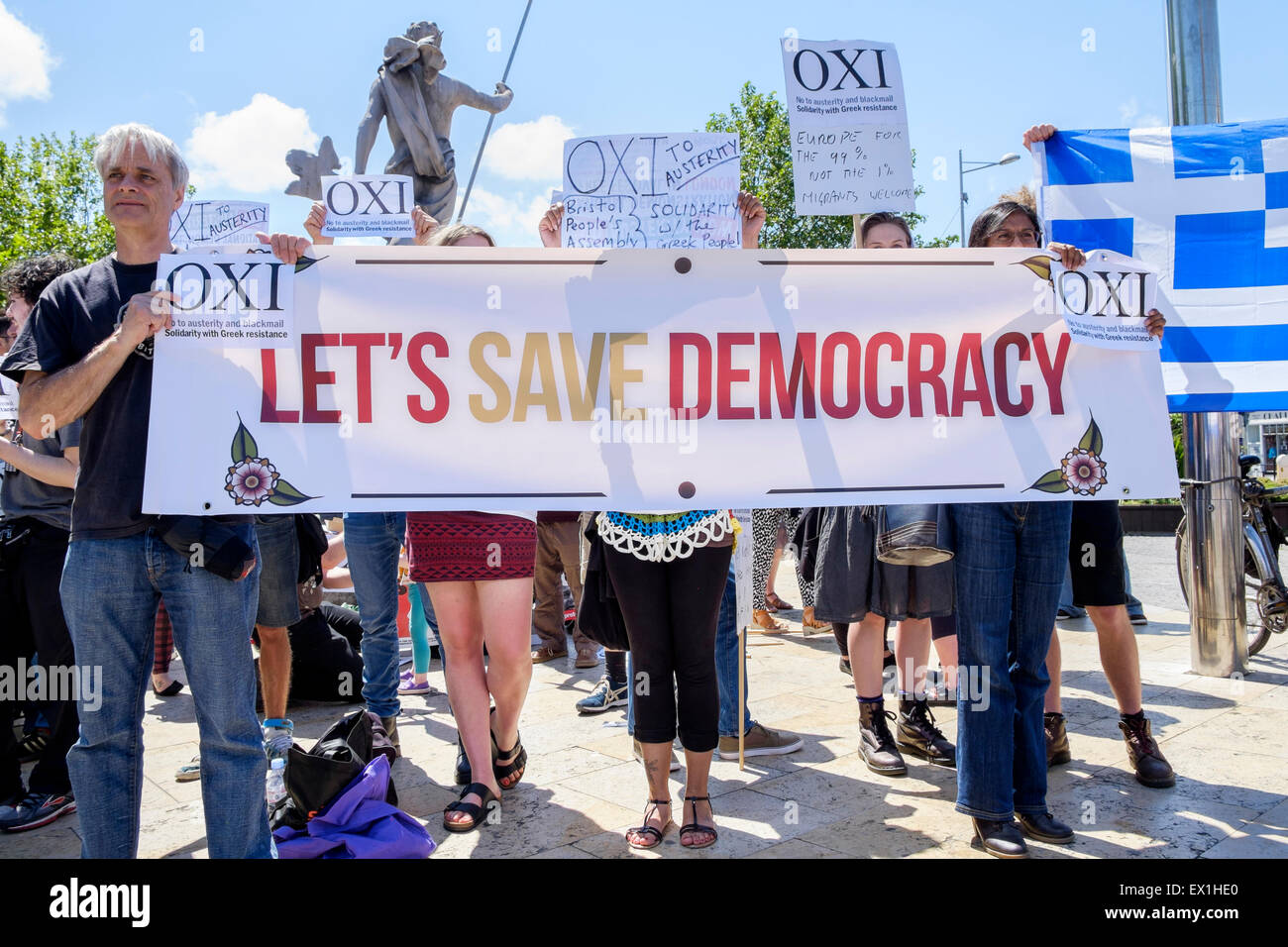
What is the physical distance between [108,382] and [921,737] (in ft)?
11.7

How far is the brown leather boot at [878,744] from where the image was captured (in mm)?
3973

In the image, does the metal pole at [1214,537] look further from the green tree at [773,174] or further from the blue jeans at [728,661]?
the green tree at [773,174]

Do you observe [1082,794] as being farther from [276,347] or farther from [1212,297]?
[276,347]

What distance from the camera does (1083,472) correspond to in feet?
10.6

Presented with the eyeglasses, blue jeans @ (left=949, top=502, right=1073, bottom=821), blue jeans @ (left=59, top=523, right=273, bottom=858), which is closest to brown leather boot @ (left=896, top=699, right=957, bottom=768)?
blue jeans @ (left=949, top=502, right=1073, bottom=821)

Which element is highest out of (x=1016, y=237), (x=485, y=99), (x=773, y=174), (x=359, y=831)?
(x=773, y=174)

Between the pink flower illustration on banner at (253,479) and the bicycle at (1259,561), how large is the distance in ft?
17.3

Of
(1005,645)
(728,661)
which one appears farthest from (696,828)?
(1005,645)

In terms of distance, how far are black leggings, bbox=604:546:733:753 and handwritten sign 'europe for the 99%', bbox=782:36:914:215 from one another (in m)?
1.88

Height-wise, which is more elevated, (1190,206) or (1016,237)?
(1190,206)

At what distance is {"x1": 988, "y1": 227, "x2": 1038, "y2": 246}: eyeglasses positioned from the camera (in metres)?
3.64

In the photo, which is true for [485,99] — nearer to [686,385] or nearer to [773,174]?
[686,385]

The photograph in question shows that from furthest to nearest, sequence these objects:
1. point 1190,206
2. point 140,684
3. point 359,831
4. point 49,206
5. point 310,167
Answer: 1. point 49,206
2. point 310,167
3. point 1190,206
4. point 359,831
5. point 140,684

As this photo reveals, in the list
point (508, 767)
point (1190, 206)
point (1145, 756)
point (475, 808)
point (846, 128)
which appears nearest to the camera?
point (475, 808)
